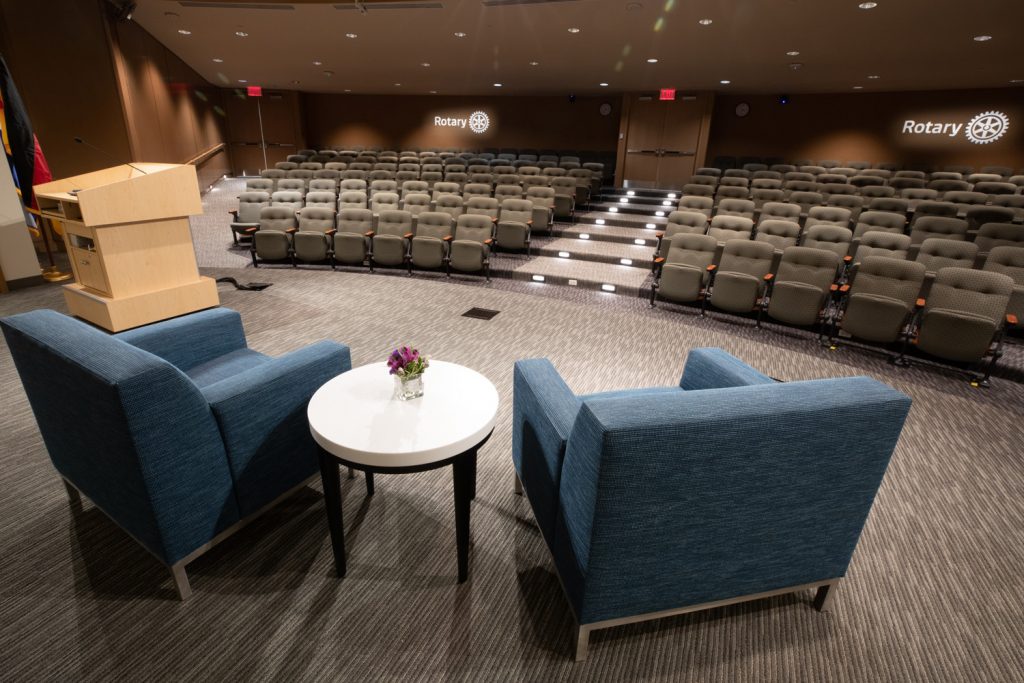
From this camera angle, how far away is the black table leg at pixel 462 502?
172cm

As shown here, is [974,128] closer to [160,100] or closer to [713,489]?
[713,489]

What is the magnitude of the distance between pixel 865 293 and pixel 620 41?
556 centimetres

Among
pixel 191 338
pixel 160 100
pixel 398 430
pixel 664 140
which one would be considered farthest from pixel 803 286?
pixel 160 100

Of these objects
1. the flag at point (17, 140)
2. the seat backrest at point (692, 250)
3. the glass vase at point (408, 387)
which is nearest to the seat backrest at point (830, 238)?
the seat backrest at point (692, 250)

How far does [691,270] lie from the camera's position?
17.1 ft

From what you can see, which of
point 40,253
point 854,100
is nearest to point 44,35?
point 40,253

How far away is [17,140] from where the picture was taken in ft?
16.7

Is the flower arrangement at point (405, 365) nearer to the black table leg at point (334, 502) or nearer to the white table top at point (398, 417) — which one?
the white table top at point (398, 417)

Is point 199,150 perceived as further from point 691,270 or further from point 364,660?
point 364,660

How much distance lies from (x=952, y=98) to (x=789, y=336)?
10801 millimetres

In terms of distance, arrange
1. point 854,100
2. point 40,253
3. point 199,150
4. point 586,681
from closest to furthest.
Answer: point 586,681 → point 40,253 → point 854,100 → point 199,150

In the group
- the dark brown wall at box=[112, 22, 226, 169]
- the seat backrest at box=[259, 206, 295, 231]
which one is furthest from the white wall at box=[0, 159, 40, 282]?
the dark brown wall at box=[112, 22, 226, 169]

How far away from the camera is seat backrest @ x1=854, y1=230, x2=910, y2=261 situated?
17.0 ft

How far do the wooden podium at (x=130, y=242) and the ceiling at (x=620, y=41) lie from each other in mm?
4401
